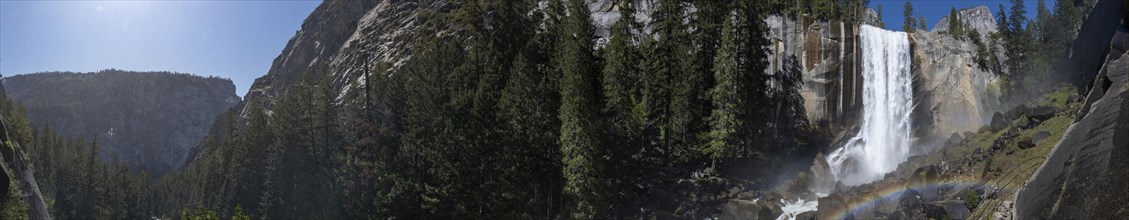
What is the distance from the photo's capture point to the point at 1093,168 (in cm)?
1402

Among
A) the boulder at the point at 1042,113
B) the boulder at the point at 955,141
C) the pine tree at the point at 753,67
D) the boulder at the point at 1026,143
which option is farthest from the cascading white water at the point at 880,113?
the boulder at the point at 1026,143

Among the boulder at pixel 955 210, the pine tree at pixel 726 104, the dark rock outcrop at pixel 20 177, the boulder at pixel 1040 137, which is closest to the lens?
the boulder at pixel 955 210

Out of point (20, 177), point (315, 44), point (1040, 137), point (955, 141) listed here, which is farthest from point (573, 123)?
point (315, 44)

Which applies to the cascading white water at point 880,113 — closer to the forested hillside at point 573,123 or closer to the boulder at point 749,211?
the forested hillside at point 573,123

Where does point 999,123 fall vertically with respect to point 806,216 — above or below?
above

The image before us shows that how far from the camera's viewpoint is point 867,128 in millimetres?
48250

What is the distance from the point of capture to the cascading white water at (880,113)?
44938 mm

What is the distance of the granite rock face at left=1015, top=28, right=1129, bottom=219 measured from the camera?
44.2 ft

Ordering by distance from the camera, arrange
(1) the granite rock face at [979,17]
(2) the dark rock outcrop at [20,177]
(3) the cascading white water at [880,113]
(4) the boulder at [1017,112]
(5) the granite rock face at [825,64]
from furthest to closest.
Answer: (1) the granite rock face at [979,17], (5) the granite rock face at [825,64], (3) the cascading white water at [880,113], (4) the boulder at [1017,112], (2) the dark rock outcrop at [20,177]

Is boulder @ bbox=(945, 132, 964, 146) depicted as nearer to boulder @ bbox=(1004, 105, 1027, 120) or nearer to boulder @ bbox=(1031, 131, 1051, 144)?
boulder @ bbox=(1004, 105, 1027, 120)

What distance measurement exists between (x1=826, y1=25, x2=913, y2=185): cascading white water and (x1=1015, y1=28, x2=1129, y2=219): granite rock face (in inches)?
1078

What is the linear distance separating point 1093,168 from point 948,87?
3809cm

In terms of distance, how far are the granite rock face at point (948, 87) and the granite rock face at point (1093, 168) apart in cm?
3224

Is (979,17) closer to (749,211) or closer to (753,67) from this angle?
(753,67)
